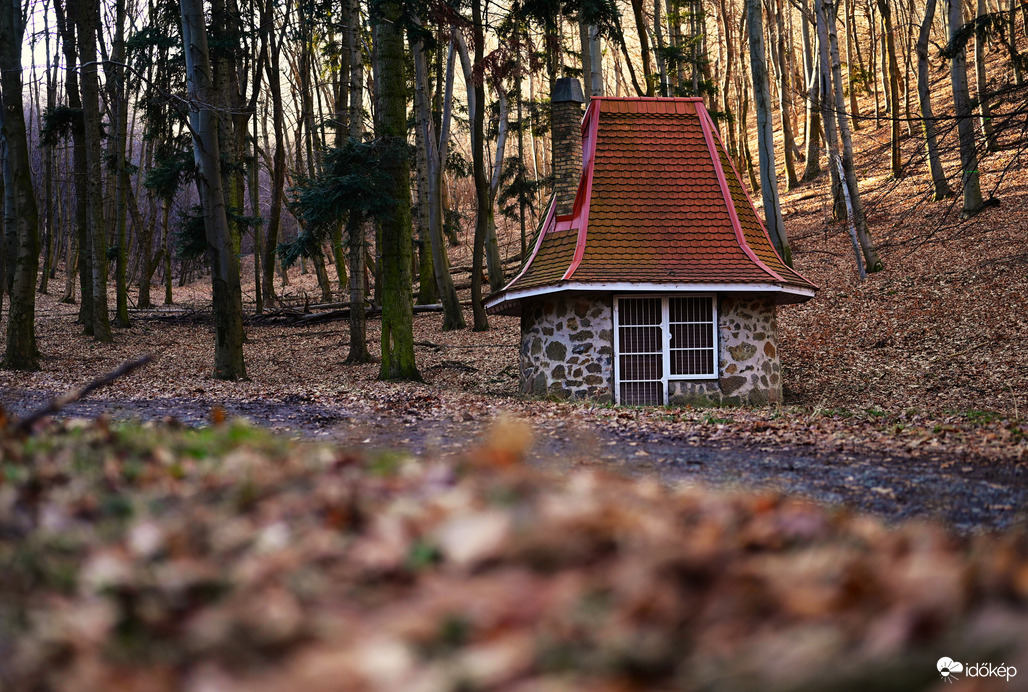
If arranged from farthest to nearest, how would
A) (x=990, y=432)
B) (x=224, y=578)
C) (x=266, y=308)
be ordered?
(x=266, y=308), (x=990, y=432), (x=224, y=578)

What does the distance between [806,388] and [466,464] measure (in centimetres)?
1289

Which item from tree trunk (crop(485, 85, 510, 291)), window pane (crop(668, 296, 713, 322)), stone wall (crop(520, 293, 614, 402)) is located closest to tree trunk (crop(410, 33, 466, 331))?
tree trunk (crop(485, 85, 510, 291))

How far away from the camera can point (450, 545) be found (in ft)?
7.29

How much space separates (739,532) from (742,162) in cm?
3536

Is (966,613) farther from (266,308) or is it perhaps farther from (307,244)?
(266,308)

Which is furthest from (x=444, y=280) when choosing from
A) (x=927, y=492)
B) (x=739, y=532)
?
(x=739, y=532)

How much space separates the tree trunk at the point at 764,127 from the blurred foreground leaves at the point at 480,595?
17.0m

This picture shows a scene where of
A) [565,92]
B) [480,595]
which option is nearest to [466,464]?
[480,595]

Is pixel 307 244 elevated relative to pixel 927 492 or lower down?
elevated

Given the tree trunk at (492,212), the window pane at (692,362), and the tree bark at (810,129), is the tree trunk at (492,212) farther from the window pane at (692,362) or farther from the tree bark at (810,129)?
the tree bark at (810,129)

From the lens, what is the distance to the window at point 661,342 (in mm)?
13789

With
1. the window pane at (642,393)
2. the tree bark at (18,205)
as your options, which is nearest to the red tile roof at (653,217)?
the window pane at (642,393)

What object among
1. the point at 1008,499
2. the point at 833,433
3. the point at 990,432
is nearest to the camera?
the point at 1008,499

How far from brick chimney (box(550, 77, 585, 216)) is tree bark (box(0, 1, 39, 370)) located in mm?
9538
